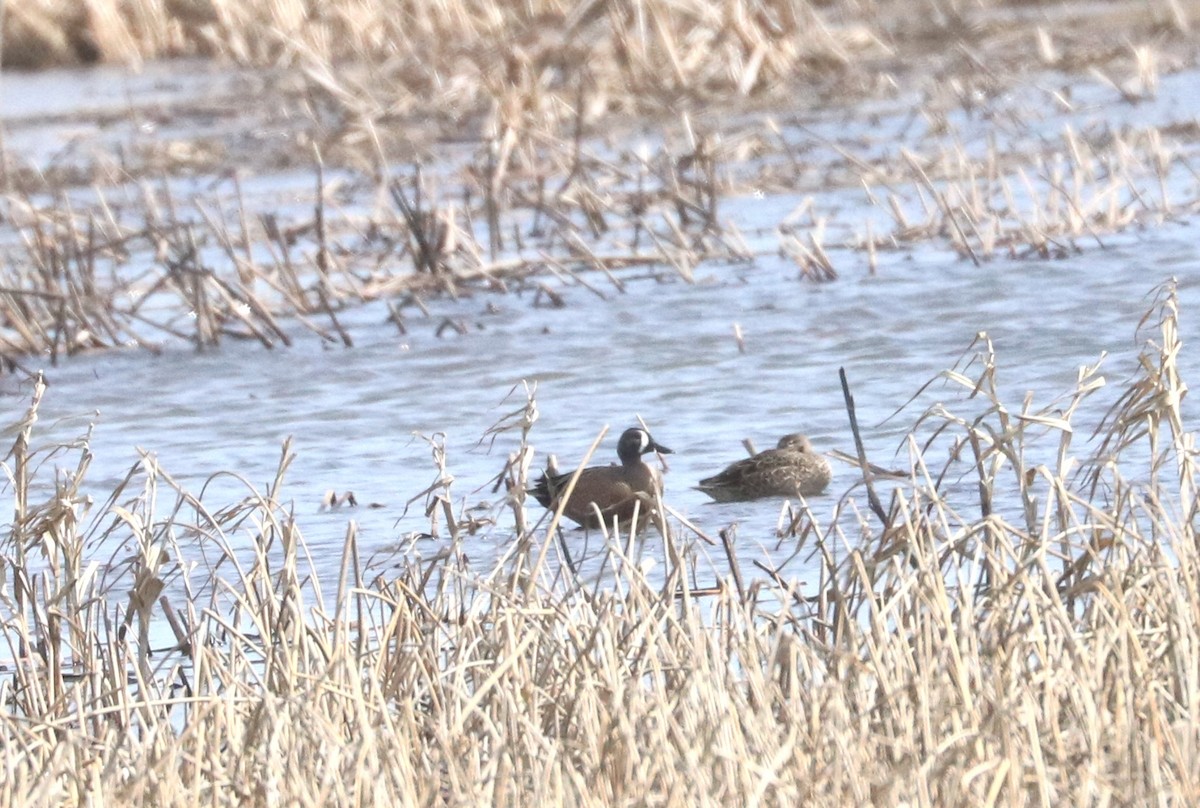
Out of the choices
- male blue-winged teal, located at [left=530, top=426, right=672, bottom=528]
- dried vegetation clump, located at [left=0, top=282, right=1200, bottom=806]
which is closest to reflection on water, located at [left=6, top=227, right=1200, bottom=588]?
male blue-winged teal, located at [left=530, top=426, right=672, bottom=528]

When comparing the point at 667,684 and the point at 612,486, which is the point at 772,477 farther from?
the point at 667,684

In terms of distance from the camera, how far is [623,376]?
8727 mm

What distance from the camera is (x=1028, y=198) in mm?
11977

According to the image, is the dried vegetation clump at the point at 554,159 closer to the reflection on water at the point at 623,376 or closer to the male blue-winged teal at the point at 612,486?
the reflection on water at the point at 623,376

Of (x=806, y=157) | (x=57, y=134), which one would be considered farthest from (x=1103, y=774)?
(x=57, y=134)

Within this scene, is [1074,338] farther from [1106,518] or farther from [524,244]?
[1106,518]

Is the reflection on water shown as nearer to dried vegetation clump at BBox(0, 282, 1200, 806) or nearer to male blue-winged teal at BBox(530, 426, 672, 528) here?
male blue-winged teal at BBox(530, 426, 672, 528)

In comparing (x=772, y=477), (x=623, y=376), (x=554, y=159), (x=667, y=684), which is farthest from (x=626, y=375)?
(x=667, y=684)

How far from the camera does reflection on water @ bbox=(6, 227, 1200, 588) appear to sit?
→ 24.0ft

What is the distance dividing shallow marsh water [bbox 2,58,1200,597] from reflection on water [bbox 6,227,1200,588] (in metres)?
0.01

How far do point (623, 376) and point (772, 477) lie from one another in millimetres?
2414

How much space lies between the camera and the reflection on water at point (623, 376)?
7309mm

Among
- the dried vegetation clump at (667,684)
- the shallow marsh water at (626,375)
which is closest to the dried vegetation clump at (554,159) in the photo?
the shallow marsh water at (626,375)

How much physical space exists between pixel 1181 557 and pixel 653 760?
3.37 ft
